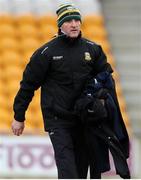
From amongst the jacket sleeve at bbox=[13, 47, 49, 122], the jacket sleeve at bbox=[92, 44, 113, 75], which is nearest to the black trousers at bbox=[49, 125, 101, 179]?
the jacket sleeve at bbox=[13, 47, 49, 122]

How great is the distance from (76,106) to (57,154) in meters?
0.39

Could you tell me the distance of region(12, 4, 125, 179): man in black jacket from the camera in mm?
6957

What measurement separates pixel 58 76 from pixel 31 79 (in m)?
0.21

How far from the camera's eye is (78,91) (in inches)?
276

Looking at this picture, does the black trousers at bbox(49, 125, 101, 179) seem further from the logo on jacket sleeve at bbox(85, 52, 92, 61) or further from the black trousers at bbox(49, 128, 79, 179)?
the logo on jacket sleeve at bbox(85, 52, 92, 61)

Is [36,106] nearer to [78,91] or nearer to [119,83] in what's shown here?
[119,83]

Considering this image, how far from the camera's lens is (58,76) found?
7.00 metres

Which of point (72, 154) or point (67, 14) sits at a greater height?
point (67, 14)

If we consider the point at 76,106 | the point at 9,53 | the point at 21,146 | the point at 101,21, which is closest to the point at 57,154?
the point at 76,106

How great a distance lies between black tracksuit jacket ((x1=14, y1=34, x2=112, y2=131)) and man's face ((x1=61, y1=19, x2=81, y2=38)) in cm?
6

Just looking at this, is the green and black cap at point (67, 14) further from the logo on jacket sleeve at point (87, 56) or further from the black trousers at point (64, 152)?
the black trousers at point (64, 152)

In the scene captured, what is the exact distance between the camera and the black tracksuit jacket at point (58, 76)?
6.97 meters

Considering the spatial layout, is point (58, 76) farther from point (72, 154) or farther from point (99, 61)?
point (72, 154)

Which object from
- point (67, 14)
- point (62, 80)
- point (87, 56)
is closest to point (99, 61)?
point (87, 56)
